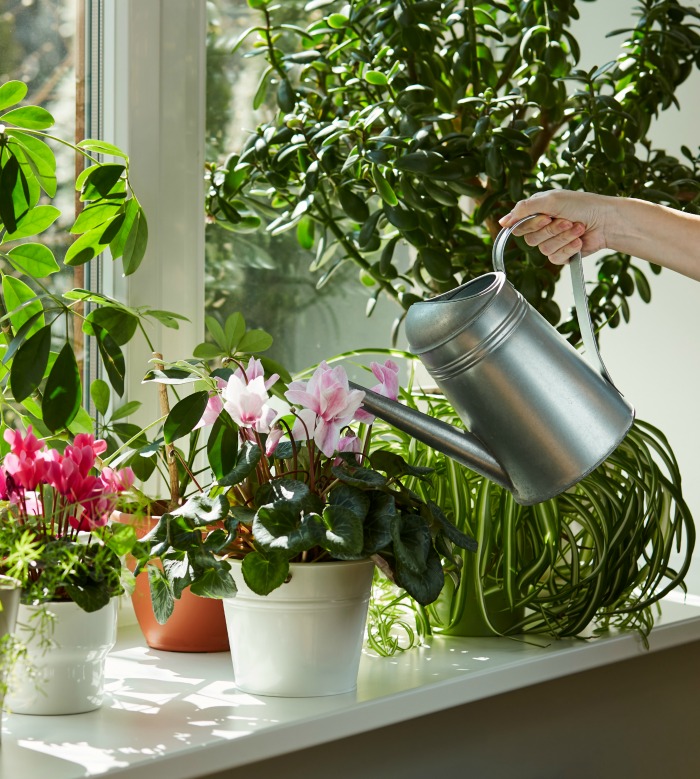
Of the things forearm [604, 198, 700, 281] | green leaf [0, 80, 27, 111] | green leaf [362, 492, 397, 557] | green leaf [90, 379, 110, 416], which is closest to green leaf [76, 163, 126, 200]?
green leaf [0, 80, 27, 111]

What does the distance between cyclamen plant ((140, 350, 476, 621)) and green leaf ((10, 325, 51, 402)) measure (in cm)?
11

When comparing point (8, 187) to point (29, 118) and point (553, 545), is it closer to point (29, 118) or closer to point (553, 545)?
point (29, 118)

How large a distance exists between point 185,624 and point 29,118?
21.2 inches

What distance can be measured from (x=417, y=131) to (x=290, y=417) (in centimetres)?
40

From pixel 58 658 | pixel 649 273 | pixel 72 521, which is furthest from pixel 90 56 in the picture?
pixel 649 273

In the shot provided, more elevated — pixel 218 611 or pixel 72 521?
pixel 72 521

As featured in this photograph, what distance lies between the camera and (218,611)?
1072mm

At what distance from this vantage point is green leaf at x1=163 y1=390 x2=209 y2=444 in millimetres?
910

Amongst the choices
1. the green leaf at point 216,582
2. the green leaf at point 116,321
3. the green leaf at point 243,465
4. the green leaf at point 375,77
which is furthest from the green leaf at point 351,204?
the green leaf at point 216,582

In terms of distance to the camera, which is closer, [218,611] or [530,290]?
[218,611]

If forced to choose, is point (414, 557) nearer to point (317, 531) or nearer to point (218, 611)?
point (317, 531)

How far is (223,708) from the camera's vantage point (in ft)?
2.92

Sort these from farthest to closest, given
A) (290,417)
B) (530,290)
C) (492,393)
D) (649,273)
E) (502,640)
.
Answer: (649,273)
(530,290)
(502,640)
(290,417)
(492,393)

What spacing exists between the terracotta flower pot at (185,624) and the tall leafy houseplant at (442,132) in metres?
0.50
